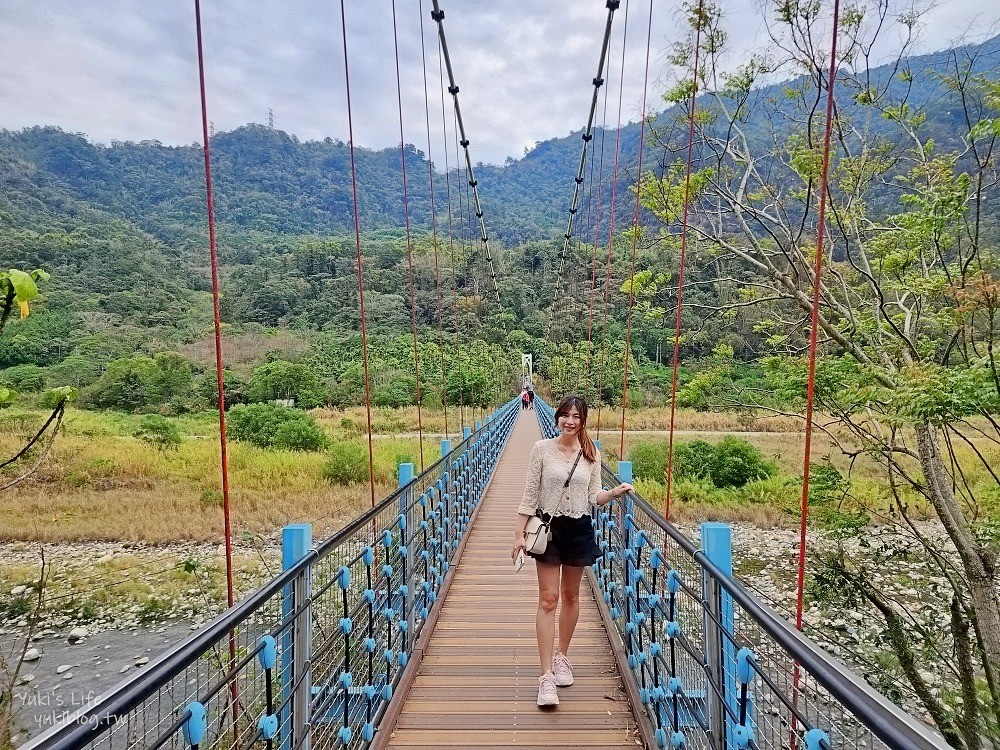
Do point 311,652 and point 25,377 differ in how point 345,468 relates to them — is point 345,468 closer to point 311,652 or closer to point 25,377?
point 25,377

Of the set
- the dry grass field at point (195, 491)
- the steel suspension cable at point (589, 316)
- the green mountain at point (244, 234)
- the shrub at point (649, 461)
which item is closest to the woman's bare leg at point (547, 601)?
the steel suspension cable at point (589, 316)

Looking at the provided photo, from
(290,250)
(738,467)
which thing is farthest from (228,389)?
(738,467)

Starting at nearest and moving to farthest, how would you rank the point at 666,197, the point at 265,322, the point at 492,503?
the point at 492,503 → the point at 666,197 → the point at 265,322

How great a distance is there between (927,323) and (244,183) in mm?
23431

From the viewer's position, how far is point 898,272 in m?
5.28

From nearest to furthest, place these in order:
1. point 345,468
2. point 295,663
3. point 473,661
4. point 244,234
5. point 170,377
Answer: point 295,663 < point 473,661 < point 345,468 < point 170,377 < point 244,234

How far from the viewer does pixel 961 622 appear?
4324mm

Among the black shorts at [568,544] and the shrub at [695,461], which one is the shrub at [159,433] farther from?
the black shorts at [568,544]

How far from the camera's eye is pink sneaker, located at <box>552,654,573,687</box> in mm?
1771

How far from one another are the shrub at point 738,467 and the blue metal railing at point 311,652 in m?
9.81

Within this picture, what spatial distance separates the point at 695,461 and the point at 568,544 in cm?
1061

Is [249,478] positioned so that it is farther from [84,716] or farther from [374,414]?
[84,716]

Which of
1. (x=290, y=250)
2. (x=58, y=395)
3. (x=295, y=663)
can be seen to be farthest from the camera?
(x=290, y=250)

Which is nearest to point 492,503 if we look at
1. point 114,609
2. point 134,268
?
point 114,609
